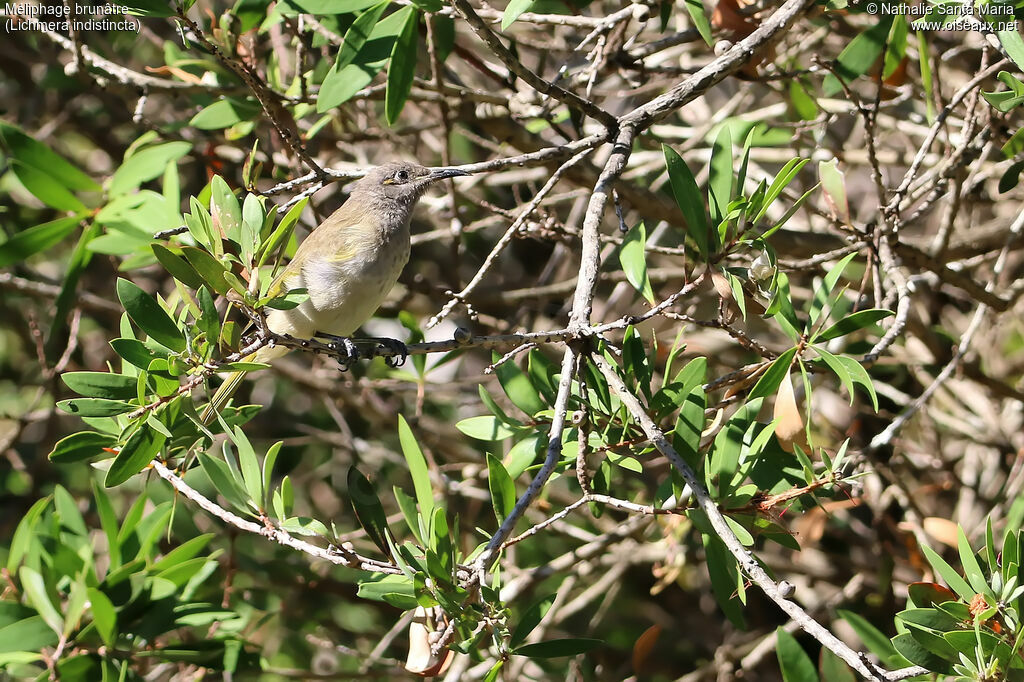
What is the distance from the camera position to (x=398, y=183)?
384cm

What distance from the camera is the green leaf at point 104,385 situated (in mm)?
2344

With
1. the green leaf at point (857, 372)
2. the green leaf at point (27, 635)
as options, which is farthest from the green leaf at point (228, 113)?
the green leaf at point (857, 372)

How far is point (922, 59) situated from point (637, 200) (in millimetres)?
989

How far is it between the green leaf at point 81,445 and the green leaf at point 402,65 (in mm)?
1213

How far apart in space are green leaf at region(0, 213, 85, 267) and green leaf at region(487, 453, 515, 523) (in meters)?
1.99

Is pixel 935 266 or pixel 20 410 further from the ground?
pixel 935 266

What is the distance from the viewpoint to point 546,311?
14.7 feet

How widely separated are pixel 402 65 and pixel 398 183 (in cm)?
113

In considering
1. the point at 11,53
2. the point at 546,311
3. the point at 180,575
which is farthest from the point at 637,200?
the point at 11,53

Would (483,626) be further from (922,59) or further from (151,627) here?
(922,59)

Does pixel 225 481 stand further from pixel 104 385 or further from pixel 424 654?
pixel 424 654

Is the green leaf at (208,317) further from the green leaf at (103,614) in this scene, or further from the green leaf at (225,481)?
the green leaf at (103,614)

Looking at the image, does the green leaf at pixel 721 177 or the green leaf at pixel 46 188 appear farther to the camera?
the green leaf at pixel 46 188

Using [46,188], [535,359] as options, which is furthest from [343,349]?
[46,188]
